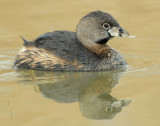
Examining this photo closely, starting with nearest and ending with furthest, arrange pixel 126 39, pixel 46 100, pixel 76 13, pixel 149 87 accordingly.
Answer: pixel 46 100
pixel 149 87
pixel 126 39
pixel 76 13

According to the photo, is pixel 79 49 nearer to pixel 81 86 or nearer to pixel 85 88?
pixel 81 86

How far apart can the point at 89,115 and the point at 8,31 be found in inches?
244

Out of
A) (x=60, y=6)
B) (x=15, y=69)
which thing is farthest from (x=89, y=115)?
(x=60, y=6)

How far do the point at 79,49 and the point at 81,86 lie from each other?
1.08 m

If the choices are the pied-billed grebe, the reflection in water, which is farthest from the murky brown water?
the pied-billed grebe

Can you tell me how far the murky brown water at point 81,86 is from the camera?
226 inches

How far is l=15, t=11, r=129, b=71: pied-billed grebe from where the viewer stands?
8.14 m

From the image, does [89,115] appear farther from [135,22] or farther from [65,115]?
[135,22]

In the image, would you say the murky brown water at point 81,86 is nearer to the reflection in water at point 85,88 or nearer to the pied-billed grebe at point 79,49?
the reflection in water at point 85,88

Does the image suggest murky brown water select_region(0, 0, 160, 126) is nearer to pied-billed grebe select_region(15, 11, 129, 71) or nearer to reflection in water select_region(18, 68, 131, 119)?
reflection in water select_region(18, 68, 131, 119)

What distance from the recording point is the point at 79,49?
26.9 ft

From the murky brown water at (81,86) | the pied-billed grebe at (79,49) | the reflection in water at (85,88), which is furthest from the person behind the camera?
the pied-billed grebe at (79,49)

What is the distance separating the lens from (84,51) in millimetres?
8234

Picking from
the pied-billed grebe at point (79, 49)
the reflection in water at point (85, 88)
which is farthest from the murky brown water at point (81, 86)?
the pied-billed grebe at point (79, 49)
